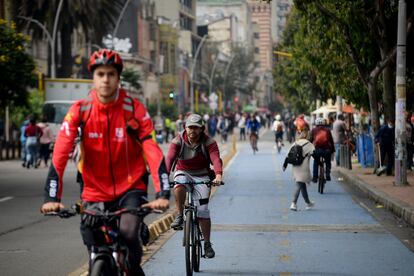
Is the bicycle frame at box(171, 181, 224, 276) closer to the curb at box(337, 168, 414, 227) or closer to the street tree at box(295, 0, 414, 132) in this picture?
the curb at box(337, 168, 414, 227)

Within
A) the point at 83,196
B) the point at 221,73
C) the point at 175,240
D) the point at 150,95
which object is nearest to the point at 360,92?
the point at 175,240

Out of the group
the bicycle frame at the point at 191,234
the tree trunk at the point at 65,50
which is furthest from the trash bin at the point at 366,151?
the bicycle frame at the point at 191,234

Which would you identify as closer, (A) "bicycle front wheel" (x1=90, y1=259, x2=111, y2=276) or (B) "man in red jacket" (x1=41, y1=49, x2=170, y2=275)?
(A) "bicycle front wheel" (x1=90, y1=259, x2=111, y2=276)

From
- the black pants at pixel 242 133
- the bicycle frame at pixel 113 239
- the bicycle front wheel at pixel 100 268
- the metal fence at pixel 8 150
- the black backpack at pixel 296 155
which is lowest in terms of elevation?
the black pants at pixel 242 133

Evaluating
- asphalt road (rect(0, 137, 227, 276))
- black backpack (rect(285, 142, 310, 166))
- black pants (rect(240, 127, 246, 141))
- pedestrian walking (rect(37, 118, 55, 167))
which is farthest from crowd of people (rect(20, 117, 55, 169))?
black pants (rect(240, 127, 246, 141))

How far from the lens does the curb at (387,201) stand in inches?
669

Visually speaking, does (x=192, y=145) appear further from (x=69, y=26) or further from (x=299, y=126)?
(x=69, y=26)

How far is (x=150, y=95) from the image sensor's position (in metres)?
88.8

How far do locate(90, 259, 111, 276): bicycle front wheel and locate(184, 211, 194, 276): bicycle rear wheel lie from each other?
3751mm

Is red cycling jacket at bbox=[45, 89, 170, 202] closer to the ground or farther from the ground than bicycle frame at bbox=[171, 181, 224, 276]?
farther from the ground

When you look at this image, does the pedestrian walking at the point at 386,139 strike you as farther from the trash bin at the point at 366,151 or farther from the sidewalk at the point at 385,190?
the trash bin at the point at 366,151

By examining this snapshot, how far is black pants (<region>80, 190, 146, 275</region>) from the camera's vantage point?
654cm

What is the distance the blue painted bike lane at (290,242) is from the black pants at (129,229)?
417 cm

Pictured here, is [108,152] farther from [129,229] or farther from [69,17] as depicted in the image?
[69,17]
